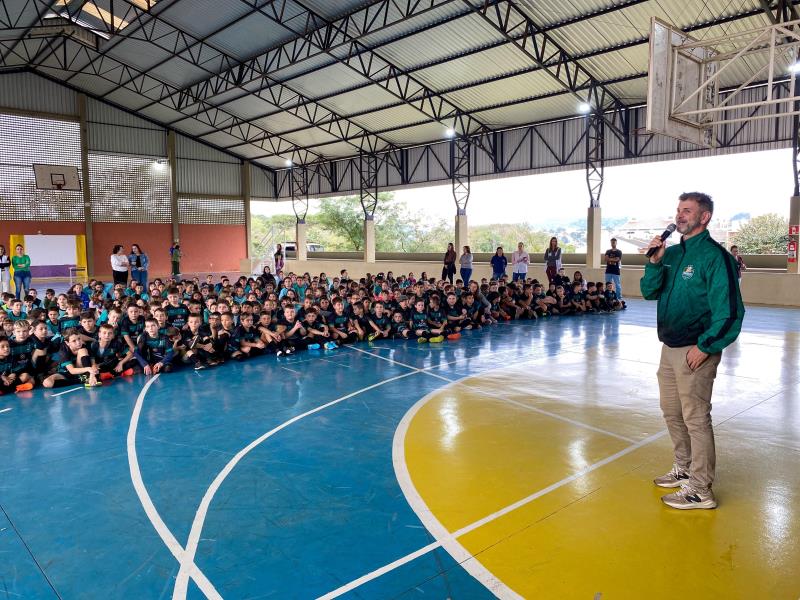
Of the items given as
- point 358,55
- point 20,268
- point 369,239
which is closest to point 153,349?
point 20,268

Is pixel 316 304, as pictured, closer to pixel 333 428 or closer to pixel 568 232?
pixel 333 428

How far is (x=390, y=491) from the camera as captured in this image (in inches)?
177

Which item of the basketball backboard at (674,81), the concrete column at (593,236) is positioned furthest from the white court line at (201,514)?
the concrete column at (593,236)

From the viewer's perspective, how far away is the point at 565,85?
18.0 m

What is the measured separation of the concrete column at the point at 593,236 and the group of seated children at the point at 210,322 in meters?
5.58

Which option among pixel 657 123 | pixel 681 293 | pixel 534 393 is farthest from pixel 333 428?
pixel 657 123

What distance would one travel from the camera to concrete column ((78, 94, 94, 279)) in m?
27.6

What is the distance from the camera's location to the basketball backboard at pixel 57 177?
2631 cm

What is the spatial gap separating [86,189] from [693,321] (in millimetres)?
30485

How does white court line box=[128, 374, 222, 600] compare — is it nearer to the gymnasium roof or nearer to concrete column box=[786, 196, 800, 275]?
the gymnasium roof

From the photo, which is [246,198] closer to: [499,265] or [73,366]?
[499,265]

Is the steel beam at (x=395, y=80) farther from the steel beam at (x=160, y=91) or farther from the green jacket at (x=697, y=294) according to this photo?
the green jacket at (x=697, y=294)

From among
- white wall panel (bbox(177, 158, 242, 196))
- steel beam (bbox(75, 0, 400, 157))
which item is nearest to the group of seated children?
steel beam (bbox(75, 0, 400, 157))

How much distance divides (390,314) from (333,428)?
6305mm
